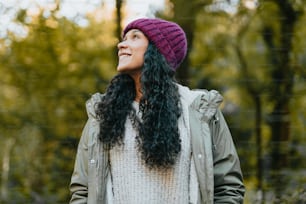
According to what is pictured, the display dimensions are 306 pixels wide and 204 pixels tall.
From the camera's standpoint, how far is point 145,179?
3117 mm

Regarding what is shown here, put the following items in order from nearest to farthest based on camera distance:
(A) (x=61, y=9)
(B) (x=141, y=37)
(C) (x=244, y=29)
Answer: (B) (x=141, y=37) < (A) (x=61, y=9) < (C) (x=244, y=29)

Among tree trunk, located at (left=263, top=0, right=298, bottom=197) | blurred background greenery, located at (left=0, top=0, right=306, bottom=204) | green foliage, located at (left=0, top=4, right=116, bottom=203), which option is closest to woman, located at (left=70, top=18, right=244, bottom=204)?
blurred background greenery, located at (left=0, top=0, right=306, bottom=204)

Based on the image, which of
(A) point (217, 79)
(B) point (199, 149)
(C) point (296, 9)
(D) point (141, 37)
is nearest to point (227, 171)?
(B) point (199, 149)

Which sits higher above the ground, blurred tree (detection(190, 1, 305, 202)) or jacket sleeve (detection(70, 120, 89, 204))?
blurred tree (detection(190, 1, 305, 202))

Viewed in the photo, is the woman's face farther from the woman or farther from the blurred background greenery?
the blurred background greenery

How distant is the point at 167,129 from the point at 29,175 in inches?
95.9

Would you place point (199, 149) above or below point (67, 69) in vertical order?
below

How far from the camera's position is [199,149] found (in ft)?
10.1

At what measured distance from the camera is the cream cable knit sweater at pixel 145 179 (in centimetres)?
309

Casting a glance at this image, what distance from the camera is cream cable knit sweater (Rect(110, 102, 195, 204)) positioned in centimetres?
309

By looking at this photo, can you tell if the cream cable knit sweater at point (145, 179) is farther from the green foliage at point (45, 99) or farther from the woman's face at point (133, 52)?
the green foliage at point (45, 99)

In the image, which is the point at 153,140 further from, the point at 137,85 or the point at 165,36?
the point at 165,36

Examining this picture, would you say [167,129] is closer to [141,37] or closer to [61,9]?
[141,37]

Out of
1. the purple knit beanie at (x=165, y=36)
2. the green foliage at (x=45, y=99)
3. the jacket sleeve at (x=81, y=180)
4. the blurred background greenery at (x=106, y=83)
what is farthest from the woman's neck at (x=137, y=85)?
the green foliage at (x=45, y=99)
